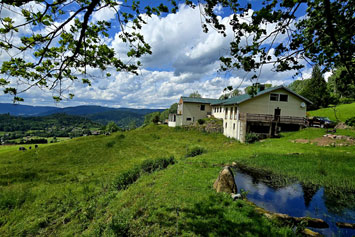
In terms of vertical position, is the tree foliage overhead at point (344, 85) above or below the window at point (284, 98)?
below

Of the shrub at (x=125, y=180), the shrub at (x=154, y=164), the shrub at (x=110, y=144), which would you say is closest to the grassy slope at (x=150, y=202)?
the shrub at (x=125, y=180)

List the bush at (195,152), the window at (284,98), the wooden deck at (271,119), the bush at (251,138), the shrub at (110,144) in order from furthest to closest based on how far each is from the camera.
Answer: the window at (284,98)
the shrub at (110,144)
the wooden deck at (271,119)
the bush at (251,138)
the bush at (195,152)

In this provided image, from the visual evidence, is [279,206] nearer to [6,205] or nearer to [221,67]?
[221,67]

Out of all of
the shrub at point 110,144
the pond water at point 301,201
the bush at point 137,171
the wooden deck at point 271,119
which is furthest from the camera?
the shrub at point 110,144

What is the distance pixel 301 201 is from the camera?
296 inches

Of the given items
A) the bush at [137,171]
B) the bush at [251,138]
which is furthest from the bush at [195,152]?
the bush at [251,138]

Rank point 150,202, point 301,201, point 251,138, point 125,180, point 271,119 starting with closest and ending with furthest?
point 150,202 < point 301,201 < point 125,180 < point 251,138 < point 271,119

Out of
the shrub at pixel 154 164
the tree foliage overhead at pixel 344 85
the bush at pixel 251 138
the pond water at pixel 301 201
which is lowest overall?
the shrub at pixel 154 164

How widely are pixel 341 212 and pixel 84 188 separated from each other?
44.8 feet

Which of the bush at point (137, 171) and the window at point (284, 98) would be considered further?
the window at point (284, 98)

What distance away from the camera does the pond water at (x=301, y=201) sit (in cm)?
619

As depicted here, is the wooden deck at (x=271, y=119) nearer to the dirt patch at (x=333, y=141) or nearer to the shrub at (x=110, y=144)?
the dirt patch at (x=333, y=141)

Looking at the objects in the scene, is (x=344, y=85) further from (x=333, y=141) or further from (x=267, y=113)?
(x=267, y=113)

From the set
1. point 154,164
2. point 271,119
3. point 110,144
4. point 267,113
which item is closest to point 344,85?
point 154,164
